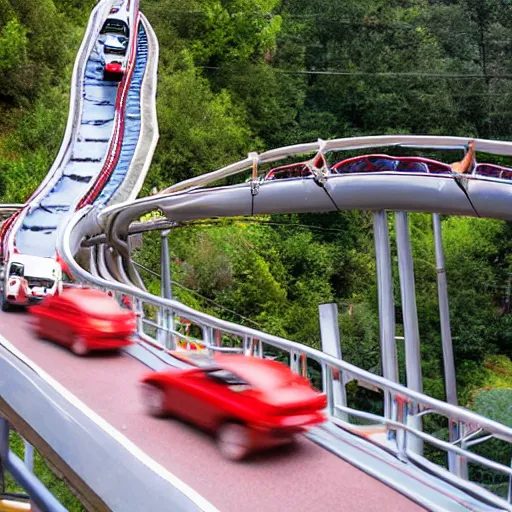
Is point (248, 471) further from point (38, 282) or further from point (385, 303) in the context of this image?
point (38, 282)

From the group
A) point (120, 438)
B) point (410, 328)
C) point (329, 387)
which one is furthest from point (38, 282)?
point (329, 387)

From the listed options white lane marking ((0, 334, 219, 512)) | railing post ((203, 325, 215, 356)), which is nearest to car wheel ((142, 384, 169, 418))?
white lane marking ((0, 334, 219, 512))

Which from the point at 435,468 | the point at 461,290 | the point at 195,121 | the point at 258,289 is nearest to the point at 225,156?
the point at 195,121

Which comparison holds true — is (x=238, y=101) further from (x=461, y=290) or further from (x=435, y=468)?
(x=435, y=468)

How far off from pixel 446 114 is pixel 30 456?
32028 mm

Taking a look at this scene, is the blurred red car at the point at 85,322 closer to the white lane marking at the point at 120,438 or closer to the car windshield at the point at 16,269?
the white lane marking at the point at 120,438

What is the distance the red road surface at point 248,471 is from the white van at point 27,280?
4.62 m

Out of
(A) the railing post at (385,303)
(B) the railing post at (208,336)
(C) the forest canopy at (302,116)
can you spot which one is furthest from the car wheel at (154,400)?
(C) the forest canopy at (302,116)

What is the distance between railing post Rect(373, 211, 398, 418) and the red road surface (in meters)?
4.07

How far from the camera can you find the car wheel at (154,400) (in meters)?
7.62

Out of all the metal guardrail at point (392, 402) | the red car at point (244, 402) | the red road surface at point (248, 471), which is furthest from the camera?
the red car at point (244, 402)

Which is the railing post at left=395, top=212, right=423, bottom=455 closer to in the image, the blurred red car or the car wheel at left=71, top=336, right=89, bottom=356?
the blurred red car

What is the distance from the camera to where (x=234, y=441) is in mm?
6727

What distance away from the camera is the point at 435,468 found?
21.0ft
